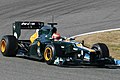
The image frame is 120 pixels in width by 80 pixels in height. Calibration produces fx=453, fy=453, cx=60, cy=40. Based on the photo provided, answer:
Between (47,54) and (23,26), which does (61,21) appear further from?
(47,54)

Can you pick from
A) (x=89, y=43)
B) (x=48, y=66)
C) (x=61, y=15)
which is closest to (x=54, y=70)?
(x=48, y=66)

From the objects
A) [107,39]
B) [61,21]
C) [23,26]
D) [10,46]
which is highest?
[61,21]

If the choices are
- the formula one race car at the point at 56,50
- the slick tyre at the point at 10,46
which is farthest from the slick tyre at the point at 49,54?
the slick tyre at the point at 10,46

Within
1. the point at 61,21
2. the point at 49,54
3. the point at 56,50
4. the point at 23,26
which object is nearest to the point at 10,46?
the point at 23,26

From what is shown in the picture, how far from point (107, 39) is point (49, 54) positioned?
606 centimetres

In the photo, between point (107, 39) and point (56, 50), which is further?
point (107, 39)

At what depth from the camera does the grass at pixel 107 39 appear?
16.6 meters

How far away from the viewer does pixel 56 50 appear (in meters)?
12.3

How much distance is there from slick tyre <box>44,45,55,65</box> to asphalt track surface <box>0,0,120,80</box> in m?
0.19

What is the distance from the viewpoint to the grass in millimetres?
16578

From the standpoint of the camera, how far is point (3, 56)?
45.8 feet

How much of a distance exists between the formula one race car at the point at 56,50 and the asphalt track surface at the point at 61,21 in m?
0.27

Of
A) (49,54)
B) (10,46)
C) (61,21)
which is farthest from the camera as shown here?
(61,21)

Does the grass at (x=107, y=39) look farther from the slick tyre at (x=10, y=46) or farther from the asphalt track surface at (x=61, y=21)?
the slick tyre at (x=10, y=46)
